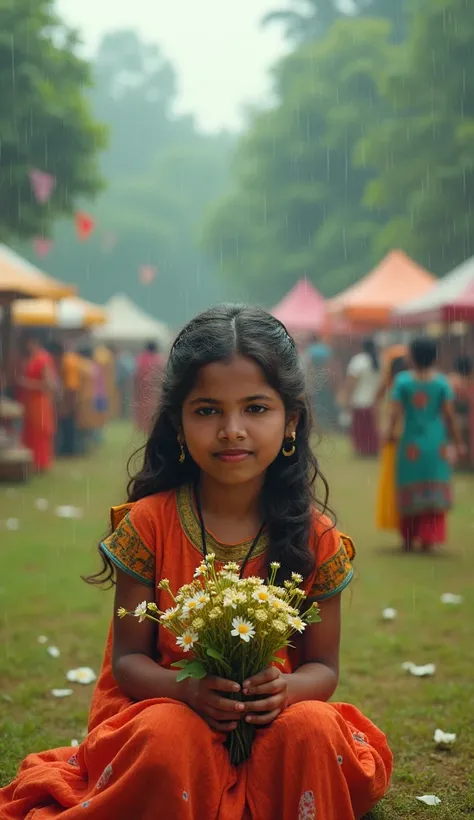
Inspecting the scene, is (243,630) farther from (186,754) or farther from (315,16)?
(315,16)

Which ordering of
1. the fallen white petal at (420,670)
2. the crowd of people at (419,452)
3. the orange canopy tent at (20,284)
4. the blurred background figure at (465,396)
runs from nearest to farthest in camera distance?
the fallen white petal at (420,670) → the crowd of people at (419,452) → the orange canopy tent at (20,284) → the blurred background figure at (465,396)

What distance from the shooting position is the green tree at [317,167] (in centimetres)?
3694

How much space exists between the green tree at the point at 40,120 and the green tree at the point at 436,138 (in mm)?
8787

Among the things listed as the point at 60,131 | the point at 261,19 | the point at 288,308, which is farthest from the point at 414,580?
the point at 261,19

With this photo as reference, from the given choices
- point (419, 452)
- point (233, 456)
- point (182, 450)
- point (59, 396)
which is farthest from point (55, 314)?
point (233, 456)

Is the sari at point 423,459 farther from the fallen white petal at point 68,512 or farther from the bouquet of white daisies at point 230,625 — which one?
the bouquet of white daisies at point 230,625

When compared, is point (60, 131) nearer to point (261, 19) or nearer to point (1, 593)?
point (1, 593)

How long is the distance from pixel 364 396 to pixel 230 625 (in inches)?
559

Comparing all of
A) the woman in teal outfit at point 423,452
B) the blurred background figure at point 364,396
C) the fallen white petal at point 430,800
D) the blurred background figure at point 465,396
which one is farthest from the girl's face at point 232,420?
the blurred background figure at point 364,396

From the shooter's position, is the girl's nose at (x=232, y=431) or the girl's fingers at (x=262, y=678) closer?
the girl's fingers at (x=262, y=678)

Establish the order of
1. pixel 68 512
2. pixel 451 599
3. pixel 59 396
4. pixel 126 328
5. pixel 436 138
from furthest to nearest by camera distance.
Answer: pixel 126 328
pixel 436 138
pixel 59 396
pixel 68 512
pixel 451 599

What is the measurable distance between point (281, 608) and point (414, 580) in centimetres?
506

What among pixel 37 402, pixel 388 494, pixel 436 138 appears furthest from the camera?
pixel 436 138

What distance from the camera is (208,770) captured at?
2.53 m
